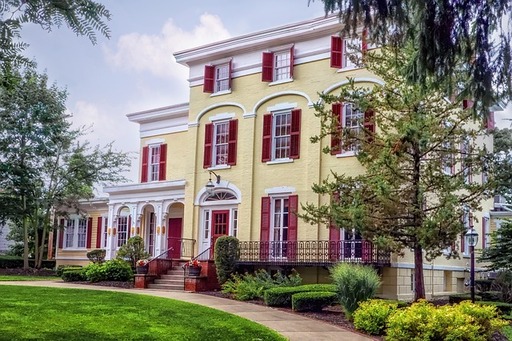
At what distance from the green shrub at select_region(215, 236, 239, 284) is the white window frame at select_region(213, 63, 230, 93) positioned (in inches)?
263

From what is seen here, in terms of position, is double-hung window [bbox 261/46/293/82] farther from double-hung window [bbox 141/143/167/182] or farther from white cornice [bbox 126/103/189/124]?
double-hung window [bbox 141/143/167/182]

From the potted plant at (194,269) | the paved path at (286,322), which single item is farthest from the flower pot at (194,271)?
the paved path at (286,322)

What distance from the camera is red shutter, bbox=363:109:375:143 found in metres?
17.0

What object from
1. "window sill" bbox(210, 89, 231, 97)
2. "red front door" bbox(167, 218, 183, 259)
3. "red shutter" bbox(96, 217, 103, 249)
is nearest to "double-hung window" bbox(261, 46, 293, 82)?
"window sill" bbox(210, 89, 231, 97)

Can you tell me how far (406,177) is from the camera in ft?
53.3

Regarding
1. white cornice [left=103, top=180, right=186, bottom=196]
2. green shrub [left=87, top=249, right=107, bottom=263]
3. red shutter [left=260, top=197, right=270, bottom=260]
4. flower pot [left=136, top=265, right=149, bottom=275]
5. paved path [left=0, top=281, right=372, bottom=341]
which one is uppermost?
white cornice [left=103, top=180, right=186, bottom=196]

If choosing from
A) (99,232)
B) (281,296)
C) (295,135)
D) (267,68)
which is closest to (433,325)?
(281,296)

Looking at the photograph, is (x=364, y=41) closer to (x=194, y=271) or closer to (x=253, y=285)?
(x=253, y=285)

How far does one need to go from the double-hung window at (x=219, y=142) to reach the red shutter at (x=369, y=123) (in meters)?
5.87

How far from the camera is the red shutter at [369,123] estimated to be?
17022mm

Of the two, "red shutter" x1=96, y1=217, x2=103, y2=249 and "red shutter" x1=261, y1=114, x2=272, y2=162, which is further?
"red shutter" x1=96, y1=217, x2=103, y2=249

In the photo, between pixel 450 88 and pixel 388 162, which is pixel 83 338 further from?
pixel 388 162

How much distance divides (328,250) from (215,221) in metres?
5.41

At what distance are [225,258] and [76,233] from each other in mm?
16413
